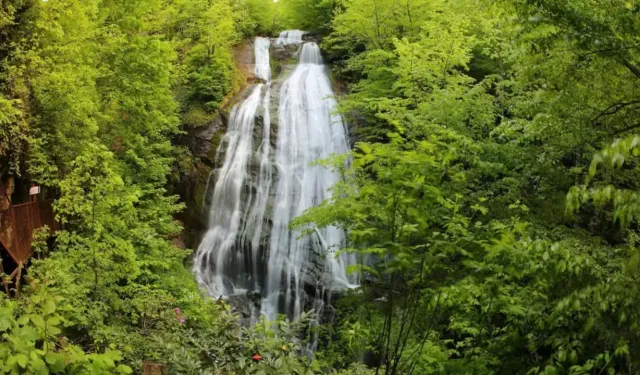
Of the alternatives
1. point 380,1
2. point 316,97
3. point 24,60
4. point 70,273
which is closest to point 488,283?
point 70,273

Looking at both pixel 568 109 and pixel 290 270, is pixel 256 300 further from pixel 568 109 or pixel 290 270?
pixel 568 109

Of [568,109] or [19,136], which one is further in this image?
[19,136]

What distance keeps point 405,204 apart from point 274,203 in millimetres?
13487

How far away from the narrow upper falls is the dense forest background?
1606 mm

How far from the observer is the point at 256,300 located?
47.0 feet

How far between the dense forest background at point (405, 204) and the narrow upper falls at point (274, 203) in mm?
1606

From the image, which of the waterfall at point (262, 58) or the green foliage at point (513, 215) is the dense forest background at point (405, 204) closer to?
the green foliage at point (513, 215)

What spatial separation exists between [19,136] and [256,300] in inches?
305

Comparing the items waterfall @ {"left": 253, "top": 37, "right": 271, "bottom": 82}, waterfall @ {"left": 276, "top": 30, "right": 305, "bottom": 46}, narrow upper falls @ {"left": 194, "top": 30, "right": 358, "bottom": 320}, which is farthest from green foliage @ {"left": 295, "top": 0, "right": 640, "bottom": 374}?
waterfall @ {"left": 276, "top": 30, "right": 305, "bottom": 46}

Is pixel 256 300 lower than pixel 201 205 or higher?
lower

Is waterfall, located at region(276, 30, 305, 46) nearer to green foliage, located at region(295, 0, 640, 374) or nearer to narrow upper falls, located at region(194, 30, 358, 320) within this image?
narrow upper falls, located at region(194, 30, 358, 320)

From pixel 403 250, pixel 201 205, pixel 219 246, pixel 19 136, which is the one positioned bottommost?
pixel 219 246

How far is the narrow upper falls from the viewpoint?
1478 centimetres

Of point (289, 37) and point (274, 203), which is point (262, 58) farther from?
point (274, 203)
